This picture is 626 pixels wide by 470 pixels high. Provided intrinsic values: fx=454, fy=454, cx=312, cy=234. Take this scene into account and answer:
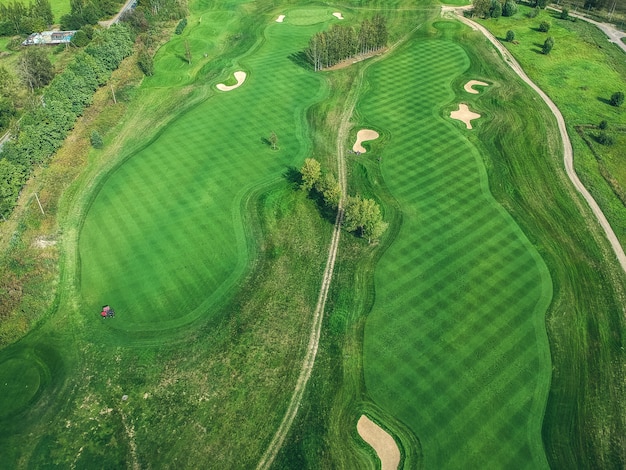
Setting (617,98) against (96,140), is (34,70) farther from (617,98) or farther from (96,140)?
(617,98)

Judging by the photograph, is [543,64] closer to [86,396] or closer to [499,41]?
[499,41]

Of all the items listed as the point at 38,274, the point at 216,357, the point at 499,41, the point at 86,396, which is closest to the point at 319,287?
the point at 216,357

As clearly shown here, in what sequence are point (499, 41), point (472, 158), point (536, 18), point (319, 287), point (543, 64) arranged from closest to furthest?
point (319, 287) < point (472, 158) < point (543, 64) < point (499, 41) < point (536, 18)

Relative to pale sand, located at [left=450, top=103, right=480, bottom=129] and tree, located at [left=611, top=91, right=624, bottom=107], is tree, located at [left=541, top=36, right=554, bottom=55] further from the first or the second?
pale sand, located at [left=450, top=103, right=480, bottom=129]

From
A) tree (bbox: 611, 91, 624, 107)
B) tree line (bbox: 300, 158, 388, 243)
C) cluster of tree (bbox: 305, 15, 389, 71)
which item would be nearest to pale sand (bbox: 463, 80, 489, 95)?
cluster of tree (bbox: 305, 15, 389, 71)

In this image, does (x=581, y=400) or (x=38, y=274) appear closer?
(x=581, y=400)

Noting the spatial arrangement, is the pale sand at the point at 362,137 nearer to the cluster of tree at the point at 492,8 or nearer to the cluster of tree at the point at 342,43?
the cluster of tree at the point at 342,43
